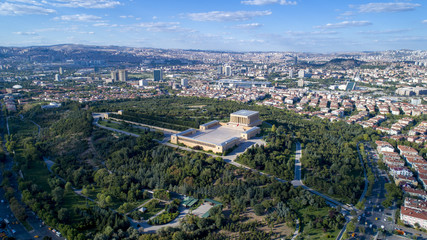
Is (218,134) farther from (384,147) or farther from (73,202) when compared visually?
(384,147)

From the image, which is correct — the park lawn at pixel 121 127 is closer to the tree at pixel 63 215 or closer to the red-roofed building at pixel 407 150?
the tree at pixel 63 215

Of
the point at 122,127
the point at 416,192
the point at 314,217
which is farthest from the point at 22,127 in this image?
the point at 416,192

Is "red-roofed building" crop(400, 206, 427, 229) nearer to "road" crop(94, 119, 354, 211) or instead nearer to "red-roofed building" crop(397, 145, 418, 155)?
"road" crop(94, 119, 354, 211)

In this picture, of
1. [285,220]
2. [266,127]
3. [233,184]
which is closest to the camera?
[285,220]

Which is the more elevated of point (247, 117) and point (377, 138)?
point (247, 117)

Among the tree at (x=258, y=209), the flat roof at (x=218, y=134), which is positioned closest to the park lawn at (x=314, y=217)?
the tree at (x=258, y=209)

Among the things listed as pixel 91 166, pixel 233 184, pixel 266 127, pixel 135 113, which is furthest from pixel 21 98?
pixel 233 184

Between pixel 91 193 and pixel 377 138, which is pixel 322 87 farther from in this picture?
pixel 91 193
